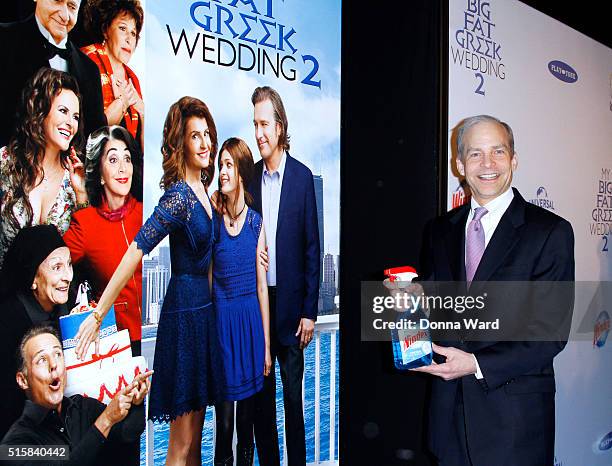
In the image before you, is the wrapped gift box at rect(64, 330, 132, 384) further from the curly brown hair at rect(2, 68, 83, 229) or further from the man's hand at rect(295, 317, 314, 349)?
the man's hand at rect(295, 317, 314, 349)

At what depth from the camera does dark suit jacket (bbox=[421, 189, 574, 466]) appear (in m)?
2.32

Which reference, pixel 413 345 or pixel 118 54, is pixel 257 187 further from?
pixel 413 345

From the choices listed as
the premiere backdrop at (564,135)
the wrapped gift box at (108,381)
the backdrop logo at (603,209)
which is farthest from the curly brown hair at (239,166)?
the backdrop logo at (603,209)

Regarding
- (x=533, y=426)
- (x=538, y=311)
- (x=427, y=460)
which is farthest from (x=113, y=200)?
(x=427, y=460)

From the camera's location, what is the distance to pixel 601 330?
4.20m

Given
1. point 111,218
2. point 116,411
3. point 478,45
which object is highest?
point 478,45

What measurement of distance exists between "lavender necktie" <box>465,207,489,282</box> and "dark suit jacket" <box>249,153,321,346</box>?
602 mm

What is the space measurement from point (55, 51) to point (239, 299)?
1.06 m

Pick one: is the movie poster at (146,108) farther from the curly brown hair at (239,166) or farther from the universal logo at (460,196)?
the universal logo at (460,196)

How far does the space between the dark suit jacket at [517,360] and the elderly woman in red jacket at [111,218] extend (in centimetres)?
114

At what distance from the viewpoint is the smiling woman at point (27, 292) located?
5.95 ft

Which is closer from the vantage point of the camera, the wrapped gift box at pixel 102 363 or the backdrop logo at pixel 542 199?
the wrapped gift box at pixel 102 363

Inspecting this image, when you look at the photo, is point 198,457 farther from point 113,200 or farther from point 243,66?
point 243,66

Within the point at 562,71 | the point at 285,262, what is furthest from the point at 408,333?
the point at 562,71
